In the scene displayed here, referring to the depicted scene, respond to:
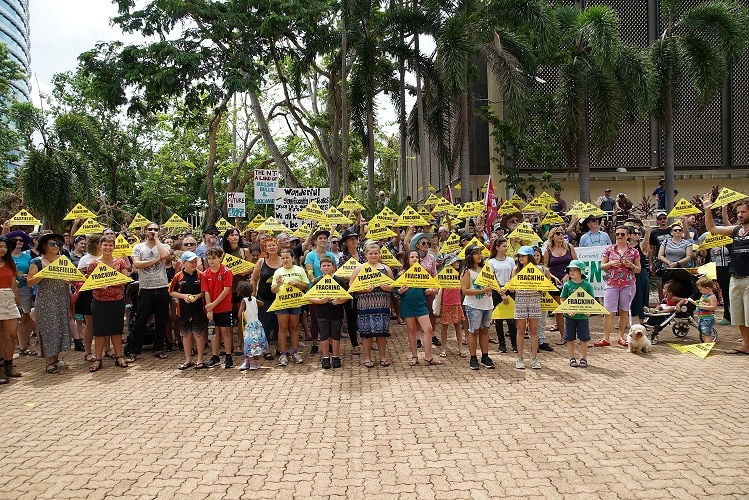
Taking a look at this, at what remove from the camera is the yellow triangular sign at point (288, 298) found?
361 inches

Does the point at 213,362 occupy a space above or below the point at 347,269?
below

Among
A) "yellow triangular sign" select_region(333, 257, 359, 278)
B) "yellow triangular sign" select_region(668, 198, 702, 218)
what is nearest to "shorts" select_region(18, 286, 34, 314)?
"yellow triangular sign" select_region(333, 257, 359, 278)

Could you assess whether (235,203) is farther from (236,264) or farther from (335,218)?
(236,264)

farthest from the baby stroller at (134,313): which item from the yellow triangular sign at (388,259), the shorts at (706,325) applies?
the shorts at (706,325)

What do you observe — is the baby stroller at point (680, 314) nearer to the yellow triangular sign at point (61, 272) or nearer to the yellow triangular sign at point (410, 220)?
the yellow triangular sign at point (410, 220)

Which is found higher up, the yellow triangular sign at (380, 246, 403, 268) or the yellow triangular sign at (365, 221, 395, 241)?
the yellow triangular sign at (365, 221, 395, 241)

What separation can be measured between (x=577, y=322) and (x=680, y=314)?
103 inches

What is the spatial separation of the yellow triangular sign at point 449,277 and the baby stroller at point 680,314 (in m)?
3.55

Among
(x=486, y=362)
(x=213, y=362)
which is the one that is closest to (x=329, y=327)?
(x=213, y=362)

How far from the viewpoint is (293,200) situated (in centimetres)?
1731

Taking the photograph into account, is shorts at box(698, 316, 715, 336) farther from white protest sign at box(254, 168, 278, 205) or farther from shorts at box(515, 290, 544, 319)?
white protest sign at box(254, 168, 278, 205)

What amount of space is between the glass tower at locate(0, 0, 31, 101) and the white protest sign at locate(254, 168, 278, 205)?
93.8 metres

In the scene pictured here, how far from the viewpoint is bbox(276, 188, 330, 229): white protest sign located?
678 inches

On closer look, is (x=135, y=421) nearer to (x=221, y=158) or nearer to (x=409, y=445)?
(x=409, y=445)
